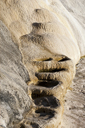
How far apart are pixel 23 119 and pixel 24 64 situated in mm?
1586

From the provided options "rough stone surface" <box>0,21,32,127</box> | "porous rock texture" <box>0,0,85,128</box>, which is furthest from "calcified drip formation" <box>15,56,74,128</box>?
"rough stone surface" <box>0,21,32,127</box>

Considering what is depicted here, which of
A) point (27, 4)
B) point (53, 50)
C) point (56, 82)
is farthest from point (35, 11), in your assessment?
point (56, 82)

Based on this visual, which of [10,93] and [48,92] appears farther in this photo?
[48,92]

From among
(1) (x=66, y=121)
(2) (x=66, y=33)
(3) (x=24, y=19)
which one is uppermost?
(3) (x=24, y=19)

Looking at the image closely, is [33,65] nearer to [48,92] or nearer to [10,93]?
[48,92]

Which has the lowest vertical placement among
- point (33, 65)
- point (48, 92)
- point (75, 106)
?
point (75, 106)

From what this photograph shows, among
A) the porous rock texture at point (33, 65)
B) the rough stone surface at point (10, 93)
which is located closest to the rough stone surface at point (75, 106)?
the porous rock texture at point (33, 65)

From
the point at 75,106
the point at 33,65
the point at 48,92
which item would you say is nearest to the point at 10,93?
the point at 48,92

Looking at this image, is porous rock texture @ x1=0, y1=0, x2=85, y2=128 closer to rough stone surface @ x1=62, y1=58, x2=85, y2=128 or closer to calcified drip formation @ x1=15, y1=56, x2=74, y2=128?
calcified drip formation @ x1=15, y1=56, x2=74, y2=128

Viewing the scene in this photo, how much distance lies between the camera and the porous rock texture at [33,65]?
8.82 feet

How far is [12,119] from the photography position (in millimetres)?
2553

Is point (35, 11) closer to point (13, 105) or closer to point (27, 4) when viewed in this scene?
point (27, 4)

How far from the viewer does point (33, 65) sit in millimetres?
4293

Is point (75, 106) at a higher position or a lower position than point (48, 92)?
lower
